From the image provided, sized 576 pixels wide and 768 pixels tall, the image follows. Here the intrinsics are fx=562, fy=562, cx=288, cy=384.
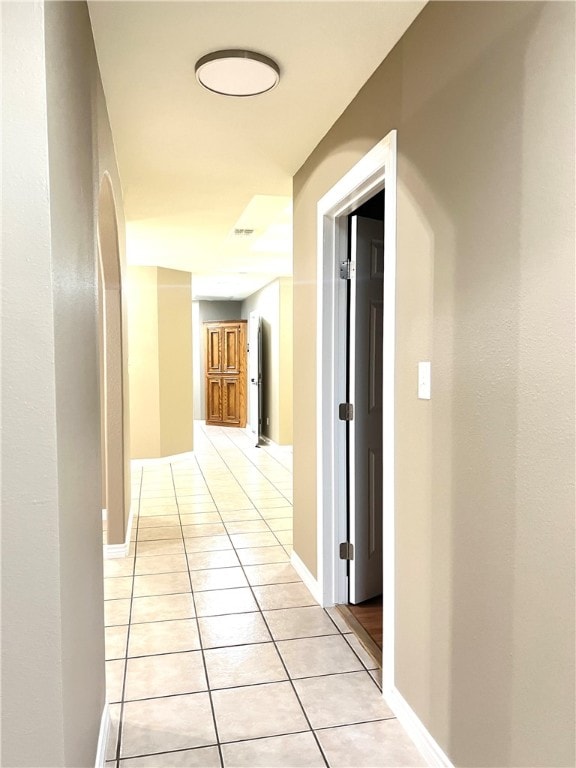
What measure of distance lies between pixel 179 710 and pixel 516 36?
94.7 inches

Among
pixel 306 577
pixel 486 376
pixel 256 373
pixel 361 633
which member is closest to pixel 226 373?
pixel 256 373

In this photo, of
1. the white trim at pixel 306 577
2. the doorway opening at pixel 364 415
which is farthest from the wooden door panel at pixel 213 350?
the doorway opening at pixel 364 415

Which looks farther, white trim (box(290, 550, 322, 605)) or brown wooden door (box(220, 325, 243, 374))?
brown wooden door (box(220, 325, 243, 374))

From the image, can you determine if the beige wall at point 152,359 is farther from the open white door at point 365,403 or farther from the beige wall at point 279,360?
the open white door at point 365,403

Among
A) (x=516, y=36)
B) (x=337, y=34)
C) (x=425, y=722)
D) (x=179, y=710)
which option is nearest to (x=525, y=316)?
(x=516, y=36)

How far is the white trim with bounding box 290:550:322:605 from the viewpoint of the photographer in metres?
3.04

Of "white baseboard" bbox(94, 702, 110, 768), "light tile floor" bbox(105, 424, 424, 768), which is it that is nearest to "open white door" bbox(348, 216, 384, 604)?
"light tile floor" bbox(105, 424, 424, 768)

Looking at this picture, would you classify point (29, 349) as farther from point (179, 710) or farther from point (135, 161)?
point (135, 161)

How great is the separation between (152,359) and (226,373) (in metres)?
3.70

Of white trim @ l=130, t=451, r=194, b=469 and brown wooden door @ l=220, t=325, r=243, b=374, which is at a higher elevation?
brown wooden door @ l=220, t=325, r=243, b=374

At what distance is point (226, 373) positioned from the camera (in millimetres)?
10680

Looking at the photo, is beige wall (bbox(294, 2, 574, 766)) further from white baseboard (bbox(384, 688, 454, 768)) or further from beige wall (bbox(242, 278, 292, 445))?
beige wall (bbox(242, 278, 292, 445))

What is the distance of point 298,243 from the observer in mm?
3357

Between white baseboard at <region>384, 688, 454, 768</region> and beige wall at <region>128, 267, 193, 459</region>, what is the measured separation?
5.34 m
